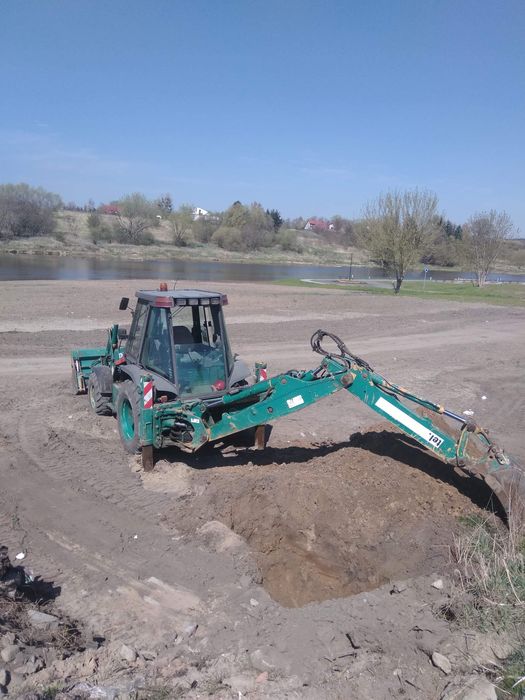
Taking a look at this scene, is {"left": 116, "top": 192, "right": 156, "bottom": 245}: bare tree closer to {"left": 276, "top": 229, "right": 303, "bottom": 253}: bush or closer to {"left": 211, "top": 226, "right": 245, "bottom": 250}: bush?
{"left": 211, "top": 226, "right": 245, "bottom": 250}: bush

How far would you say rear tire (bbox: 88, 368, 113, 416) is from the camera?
8.74 m

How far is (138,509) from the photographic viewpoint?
6.28 metres

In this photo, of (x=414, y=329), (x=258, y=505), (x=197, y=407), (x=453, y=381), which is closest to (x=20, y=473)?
(x=197, y=407)

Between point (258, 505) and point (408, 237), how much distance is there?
3327 cm

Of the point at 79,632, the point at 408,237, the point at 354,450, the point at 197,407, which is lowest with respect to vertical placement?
the point at 79,632

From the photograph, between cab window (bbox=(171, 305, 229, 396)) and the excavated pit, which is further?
cab window (bbox=(171, 305, 229, 396))

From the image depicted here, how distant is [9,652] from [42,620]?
501 millimetres

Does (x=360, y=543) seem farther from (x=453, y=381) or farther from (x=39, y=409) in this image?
(x=453, y=381)

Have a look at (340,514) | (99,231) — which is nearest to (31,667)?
(340,514)

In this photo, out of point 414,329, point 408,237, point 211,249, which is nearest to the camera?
point 414,329

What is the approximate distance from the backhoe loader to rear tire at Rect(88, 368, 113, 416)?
431mm

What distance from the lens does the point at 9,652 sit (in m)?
3.64

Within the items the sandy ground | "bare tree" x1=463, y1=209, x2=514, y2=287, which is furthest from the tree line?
the sandy ground

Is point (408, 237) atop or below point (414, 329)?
atop
